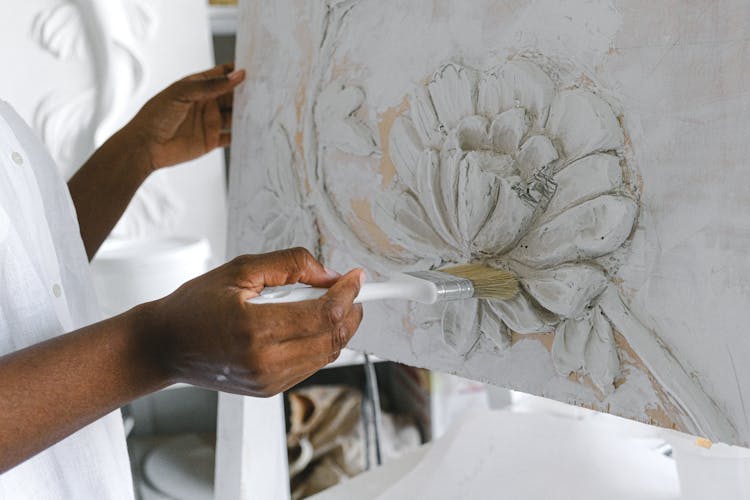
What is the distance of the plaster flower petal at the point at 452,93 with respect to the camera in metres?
0.48

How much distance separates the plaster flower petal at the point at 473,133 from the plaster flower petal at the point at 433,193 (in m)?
0.02

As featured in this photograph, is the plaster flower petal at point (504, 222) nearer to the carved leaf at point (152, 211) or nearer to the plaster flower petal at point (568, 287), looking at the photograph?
the plaster flower petal at point (568, 287)

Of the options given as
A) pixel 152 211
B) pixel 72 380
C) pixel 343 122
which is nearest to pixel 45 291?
pixel 72 380

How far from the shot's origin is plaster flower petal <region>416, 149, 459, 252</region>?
51cm

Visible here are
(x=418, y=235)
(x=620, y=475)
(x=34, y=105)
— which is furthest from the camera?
(x=34, y=105)

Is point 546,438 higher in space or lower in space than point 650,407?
lower

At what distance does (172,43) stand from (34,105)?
0.81 feet

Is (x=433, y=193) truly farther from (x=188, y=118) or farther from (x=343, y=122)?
(x=188, y=118)

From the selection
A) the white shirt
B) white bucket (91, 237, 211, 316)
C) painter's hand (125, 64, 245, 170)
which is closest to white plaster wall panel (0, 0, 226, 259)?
white bucket (91, 237, 211, 316)

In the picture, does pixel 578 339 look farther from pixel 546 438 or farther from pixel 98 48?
pixel 98 48

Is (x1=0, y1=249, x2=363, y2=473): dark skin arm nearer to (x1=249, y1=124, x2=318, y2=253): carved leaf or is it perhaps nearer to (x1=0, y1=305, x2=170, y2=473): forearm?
(x1=0, y1=305, x2=170, y2=473): forearm

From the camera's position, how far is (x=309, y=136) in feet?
2.03

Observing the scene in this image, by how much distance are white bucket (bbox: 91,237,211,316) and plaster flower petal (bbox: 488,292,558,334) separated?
81 centimetres

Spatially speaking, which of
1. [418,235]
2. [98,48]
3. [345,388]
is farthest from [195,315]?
[345,388]
